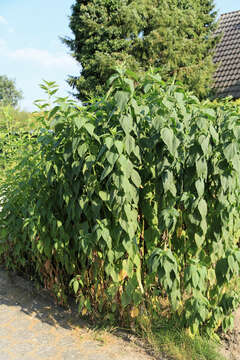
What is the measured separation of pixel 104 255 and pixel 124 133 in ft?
2.71

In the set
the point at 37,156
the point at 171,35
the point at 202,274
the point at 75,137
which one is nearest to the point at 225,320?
the point at 202,274

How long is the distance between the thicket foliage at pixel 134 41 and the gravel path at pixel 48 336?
30.7ft

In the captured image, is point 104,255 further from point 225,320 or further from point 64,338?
point 225,320

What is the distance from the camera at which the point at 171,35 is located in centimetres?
1266

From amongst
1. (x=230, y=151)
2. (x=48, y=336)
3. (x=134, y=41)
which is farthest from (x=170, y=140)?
(x=134, y=41)

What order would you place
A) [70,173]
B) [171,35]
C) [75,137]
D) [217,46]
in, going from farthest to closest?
[217,46] → [171,35] → [70,173] → [75,137]

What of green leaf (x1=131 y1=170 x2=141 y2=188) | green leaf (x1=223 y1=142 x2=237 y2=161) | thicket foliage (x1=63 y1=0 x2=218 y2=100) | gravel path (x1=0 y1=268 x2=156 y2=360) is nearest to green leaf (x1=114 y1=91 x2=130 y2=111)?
green leaf (x1=131 y1=170 x2=141 y2=188)

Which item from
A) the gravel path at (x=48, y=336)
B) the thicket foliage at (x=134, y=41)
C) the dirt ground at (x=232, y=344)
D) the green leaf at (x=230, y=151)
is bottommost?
the gravel path at (x=48, y=336)

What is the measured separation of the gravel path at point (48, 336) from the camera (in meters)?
2.50

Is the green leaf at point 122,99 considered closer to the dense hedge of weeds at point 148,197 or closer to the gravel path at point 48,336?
the dense hedge of weeds at point 148,197

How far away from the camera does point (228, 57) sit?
50.4 feet

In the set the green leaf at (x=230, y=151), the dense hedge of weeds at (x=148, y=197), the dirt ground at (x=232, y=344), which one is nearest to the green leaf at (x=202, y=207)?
the dense hedge of weeds at (x=148, y=197)

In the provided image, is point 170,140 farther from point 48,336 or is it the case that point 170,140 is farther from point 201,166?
point 48,336

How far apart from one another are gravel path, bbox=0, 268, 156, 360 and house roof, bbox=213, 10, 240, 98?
12.4m
